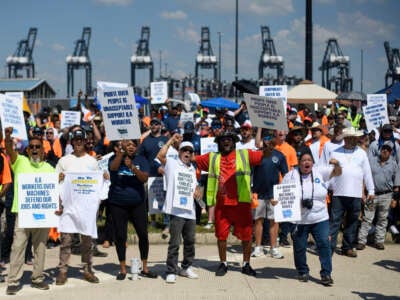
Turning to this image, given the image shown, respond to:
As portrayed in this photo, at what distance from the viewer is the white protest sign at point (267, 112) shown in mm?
7930

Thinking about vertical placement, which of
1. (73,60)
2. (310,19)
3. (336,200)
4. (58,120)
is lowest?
(336,200)

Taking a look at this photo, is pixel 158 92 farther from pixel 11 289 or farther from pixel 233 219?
pixel 11 289

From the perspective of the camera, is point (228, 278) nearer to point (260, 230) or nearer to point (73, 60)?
point (260, 230)

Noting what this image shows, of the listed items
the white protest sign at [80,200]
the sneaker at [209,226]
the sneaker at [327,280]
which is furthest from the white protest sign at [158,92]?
the sneaker at [327,280]

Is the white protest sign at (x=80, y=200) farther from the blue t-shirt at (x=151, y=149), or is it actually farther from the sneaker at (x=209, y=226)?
the sneaker at (x=209, y=226)

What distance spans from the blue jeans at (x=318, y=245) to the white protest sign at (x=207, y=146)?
4.08 metres

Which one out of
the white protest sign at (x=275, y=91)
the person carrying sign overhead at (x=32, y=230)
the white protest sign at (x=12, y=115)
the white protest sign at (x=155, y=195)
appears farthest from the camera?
the white protest sign at (x=275, y=91)

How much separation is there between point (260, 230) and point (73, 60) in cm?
10687

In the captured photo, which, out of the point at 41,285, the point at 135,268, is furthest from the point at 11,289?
the point at 135,268

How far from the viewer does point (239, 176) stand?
27.1 feet

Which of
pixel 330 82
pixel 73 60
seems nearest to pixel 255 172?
pixel 330 82

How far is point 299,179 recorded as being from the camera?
8062mm

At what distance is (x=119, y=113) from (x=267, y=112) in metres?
1.82

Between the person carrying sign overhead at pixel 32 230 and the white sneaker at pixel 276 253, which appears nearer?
the person carrying sign overhead at pixel 32 230
